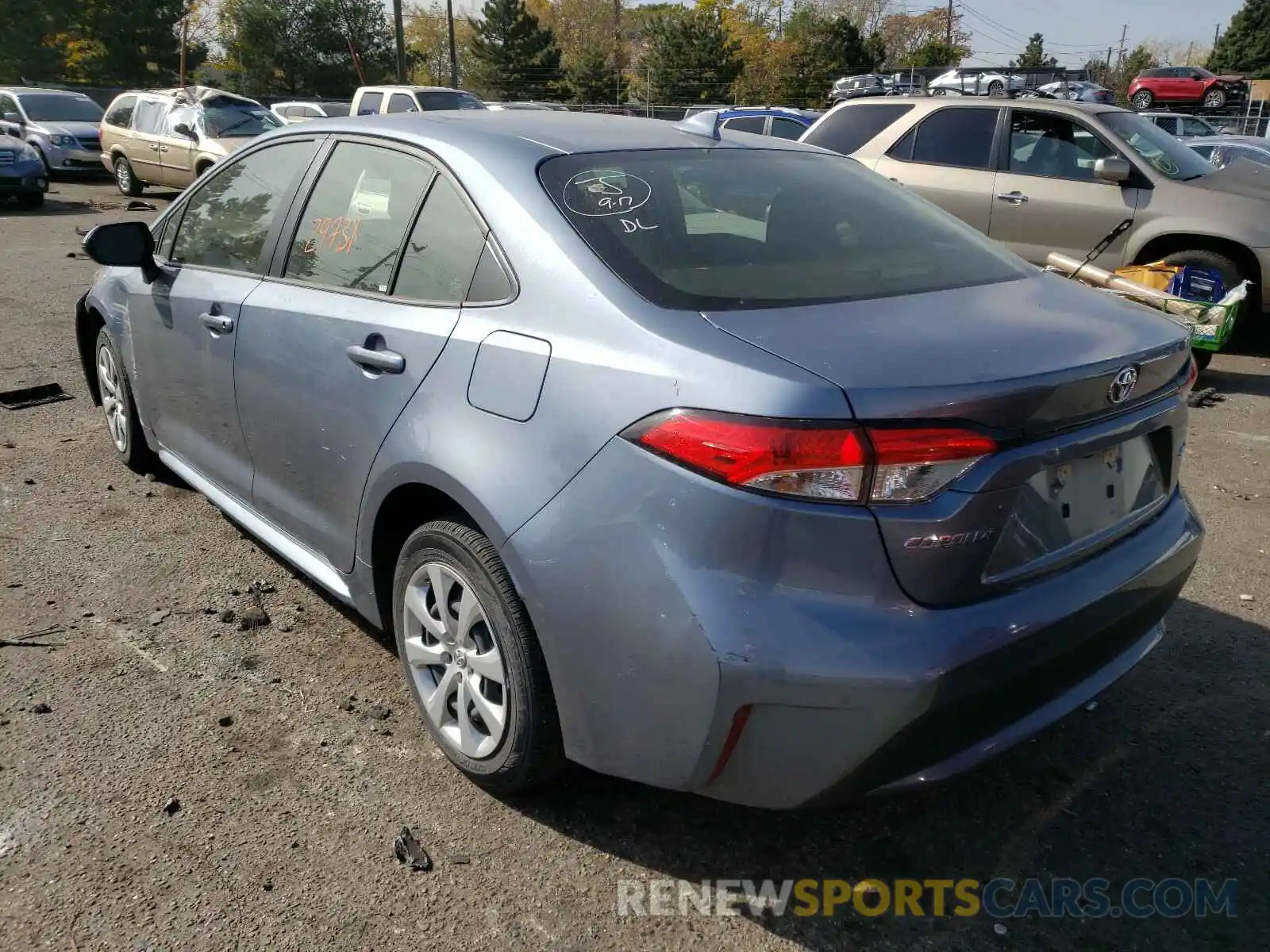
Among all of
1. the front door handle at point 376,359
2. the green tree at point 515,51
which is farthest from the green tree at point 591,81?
the front door handle at point 376,359

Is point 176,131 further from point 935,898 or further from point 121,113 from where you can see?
point 935,898

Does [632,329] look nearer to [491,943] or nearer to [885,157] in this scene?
[491,943]

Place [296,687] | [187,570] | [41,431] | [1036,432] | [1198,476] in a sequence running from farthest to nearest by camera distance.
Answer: [41,431]
[1198,476]
[187,570]
[296,687]
[1036,432]

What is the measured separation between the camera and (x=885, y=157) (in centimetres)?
870

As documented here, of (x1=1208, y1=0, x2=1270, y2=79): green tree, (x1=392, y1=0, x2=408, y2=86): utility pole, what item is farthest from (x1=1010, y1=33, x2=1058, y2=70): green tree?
(x1=392, y1=0, x2=408, y2=86): utility pole

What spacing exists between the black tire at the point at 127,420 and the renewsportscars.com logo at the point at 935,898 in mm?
3286

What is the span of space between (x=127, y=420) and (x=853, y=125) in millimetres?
6790

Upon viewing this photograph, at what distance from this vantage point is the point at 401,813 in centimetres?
260

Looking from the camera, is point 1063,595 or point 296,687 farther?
point 296,687

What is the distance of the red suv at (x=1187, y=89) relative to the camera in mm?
37094

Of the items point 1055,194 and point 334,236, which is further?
point 1055,194

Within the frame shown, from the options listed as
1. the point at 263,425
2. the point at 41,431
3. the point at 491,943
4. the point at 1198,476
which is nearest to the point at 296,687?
the point at 263,425

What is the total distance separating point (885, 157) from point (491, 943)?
7914mm

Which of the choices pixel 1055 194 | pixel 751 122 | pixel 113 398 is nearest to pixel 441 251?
pixel 113 398
